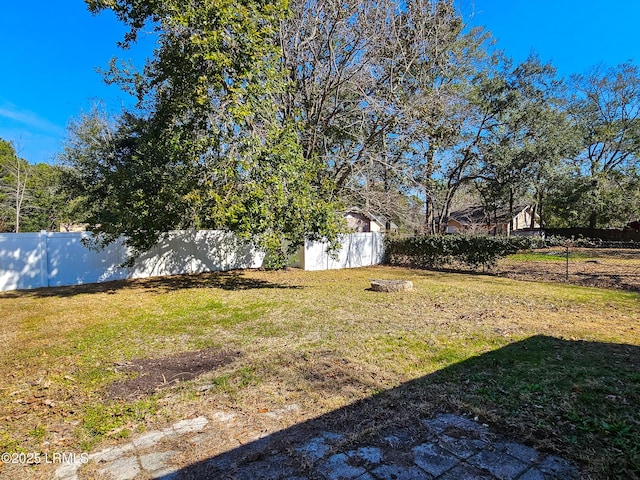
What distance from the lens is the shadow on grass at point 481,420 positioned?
76.7 inches

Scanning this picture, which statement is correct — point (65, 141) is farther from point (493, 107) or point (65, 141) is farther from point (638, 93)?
point (638, 93)

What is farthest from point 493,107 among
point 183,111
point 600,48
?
point 183,111

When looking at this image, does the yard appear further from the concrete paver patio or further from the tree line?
the tree line

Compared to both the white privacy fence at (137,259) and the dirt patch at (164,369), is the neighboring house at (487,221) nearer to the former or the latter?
the white privacy fence at (137,259)

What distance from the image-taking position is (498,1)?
10.1 meters

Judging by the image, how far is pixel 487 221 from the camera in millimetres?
21203

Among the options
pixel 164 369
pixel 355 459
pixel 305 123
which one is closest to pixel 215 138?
pixel 305 123

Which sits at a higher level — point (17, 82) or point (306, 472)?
point (17, 82)

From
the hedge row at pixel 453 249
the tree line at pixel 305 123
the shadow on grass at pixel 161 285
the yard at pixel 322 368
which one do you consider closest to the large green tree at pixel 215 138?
the tree line at pixel 305 123

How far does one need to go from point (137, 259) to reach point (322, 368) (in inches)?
356

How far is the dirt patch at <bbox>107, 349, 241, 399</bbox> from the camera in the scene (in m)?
3.04

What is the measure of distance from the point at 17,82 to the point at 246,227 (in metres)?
12.4

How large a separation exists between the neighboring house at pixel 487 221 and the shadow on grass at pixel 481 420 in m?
16.3

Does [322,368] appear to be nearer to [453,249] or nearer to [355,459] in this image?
[355,459]
